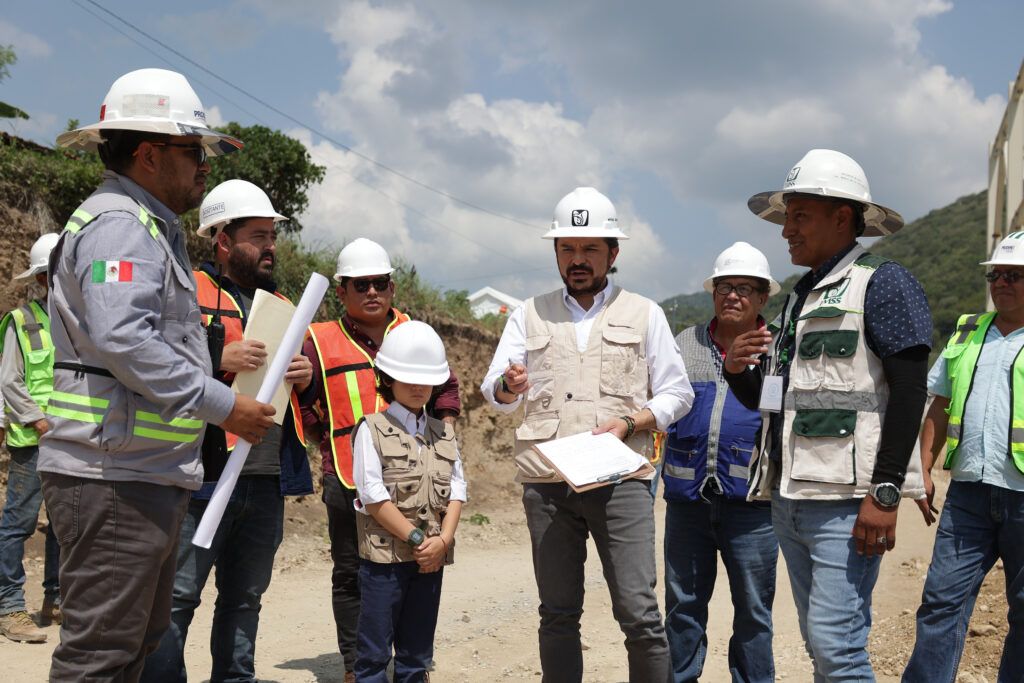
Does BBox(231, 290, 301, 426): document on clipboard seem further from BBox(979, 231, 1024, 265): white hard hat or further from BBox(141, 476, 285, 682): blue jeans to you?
BBox(979, 231, 1024, 265): white hard hat

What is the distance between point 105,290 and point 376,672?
7.36 feet

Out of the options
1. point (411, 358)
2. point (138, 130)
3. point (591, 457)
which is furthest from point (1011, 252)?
point (138, 130)

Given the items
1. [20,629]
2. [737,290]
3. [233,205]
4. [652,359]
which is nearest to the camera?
[652,359]

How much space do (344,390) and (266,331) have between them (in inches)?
56.1

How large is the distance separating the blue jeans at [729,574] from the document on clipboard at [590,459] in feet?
2.99

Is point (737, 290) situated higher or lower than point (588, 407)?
higher

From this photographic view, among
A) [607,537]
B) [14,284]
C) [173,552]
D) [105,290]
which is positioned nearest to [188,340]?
[105,290]

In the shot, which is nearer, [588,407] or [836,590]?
[836,590]

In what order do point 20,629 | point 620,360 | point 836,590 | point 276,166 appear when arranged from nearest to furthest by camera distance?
point 836,590
point 620,360
point 20,629
point 276,166

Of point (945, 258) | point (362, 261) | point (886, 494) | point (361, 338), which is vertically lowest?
point (886, 494)

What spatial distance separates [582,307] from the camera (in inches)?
182

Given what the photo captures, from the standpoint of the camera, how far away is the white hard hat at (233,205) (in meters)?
4.86

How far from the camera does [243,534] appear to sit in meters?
4.74

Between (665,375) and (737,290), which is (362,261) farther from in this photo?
(737,290)
